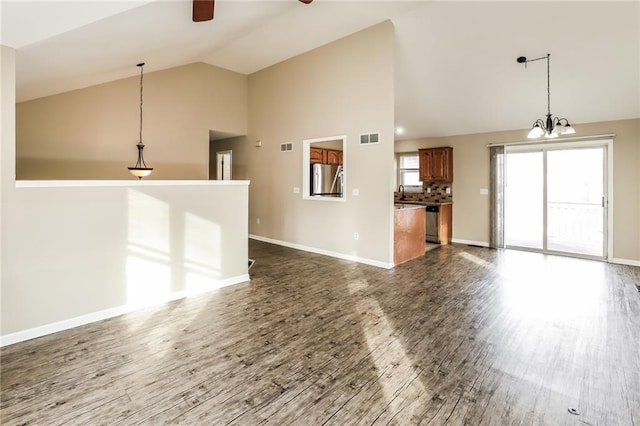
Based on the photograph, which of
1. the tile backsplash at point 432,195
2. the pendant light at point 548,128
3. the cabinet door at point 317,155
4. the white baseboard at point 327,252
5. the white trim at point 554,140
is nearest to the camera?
the pendant light at point 548,128

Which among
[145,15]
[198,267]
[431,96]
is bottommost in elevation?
[198,267]

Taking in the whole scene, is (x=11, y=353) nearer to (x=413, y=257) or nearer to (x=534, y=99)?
(x=413, y=257)

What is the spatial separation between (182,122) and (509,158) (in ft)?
22.5

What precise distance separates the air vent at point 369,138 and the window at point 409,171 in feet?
11.1

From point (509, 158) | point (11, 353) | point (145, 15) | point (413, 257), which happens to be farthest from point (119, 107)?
point (509, 158)

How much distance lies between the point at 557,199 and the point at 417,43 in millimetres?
4189

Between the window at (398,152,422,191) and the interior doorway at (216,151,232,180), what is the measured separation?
444 cm

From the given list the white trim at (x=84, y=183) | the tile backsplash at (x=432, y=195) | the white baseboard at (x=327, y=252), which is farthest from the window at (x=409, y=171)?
the white trim at (x=84, y=183)

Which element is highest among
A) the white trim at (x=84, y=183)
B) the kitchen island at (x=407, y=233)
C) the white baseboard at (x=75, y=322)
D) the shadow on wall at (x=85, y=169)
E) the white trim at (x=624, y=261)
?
the shadow on wall at (x=85, y=169)

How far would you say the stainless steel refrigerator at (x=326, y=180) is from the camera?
6.71 meters

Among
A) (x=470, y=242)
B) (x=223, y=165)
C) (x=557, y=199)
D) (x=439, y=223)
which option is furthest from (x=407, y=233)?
(x=223, y=165)

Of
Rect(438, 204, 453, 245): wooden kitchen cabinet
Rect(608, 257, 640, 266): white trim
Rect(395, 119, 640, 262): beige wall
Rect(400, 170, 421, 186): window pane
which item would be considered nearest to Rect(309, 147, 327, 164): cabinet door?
Rect(395, 119, 640, 262): beige wall

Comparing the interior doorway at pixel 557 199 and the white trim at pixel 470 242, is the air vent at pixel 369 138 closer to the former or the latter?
the interior doorway at pixel 557 199

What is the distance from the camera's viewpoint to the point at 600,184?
5984mm
